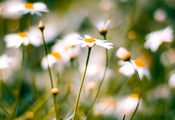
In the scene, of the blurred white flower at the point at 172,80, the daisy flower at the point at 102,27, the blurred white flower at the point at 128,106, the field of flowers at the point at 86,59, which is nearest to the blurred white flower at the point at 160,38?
the field of flowers at the point at 86,59

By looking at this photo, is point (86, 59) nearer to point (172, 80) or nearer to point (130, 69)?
point (130, 69)

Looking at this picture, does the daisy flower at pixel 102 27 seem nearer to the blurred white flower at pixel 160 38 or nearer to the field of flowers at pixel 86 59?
the field of flowers at pixel 86 59

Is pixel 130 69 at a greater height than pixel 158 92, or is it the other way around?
pixel 130 69

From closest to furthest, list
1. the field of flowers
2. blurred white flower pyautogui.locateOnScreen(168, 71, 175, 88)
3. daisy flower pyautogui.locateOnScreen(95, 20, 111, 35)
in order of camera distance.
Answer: daisy flower pyautogui.locateOnScreen(95, 20, 111, 35) → the field of flowers → blurred white flower pyautogui.locateOnScreen(168, 71, 175, 88)

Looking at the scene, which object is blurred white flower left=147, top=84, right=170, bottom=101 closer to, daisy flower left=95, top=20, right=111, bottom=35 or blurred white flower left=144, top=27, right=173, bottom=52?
blurred white flower left=144, top=27, right=173, bottom=52

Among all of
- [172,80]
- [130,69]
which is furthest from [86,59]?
[172,80]

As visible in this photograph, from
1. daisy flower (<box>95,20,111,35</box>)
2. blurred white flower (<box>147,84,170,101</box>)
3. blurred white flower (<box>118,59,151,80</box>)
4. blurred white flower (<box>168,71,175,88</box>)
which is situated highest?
daisy flower (<box>95,20,111,35</box>)

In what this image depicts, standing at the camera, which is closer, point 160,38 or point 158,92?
point 160,38

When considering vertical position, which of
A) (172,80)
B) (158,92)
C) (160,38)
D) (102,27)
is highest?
(102,27)

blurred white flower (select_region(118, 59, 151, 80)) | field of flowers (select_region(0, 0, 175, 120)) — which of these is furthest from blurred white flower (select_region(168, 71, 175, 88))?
blurred white flower (select_region(118, 59, 151, 80))
